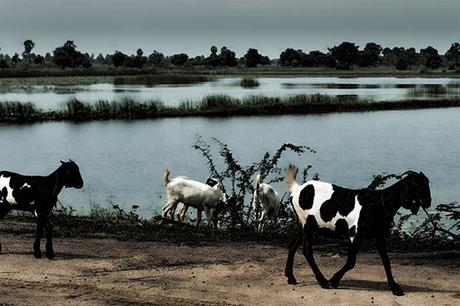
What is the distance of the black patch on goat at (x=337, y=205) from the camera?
944cm

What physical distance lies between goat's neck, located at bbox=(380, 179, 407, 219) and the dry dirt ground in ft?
3.46

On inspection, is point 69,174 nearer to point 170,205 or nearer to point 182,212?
point 170,205

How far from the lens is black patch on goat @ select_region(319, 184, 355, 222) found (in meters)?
9.44

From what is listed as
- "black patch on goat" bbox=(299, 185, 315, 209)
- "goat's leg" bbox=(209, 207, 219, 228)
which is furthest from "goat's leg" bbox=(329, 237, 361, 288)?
"goat's leg" bbox=(209, 207, 219, 228)

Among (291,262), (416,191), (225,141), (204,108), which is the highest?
(416,191)

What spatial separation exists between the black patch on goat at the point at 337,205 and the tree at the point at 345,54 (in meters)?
156

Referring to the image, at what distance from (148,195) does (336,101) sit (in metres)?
39.2

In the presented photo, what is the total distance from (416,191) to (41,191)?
5719 mm

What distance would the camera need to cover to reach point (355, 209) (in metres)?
9.36

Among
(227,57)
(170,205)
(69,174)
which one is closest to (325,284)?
(69,174)

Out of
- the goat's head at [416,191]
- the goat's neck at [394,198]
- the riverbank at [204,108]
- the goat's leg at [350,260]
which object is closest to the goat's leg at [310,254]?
the goat's leg at [350,260]

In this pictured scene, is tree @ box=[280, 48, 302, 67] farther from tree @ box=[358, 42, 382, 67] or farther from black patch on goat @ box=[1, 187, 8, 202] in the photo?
black patch on goat @ box=[1, 187, 8, 202]

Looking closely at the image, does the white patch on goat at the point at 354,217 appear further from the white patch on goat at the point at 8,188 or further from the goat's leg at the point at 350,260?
the white patch on goat at the point at 8,188

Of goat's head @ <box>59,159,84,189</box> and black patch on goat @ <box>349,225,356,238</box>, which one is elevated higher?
goat's head @ <box>59,159,84,189</box>
